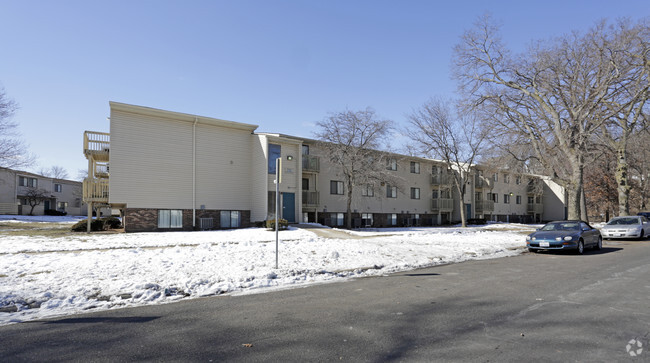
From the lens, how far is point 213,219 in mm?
26859

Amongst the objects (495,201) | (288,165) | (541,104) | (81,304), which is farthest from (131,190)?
(495,201)

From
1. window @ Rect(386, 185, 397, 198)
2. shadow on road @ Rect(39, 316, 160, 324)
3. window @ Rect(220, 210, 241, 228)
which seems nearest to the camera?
shadow on road @ Rect(39, 316, 160, 324)

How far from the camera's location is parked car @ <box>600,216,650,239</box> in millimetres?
21922

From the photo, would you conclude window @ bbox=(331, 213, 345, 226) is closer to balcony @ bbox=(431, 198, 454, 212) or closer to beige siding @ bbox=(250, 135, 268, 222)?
beige siding @ bbox=(250, 135, 268, 222)

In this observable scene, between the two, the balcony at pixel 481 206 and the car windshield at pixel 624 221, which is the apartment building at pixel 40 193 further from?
the car windshield at pixel 624 221

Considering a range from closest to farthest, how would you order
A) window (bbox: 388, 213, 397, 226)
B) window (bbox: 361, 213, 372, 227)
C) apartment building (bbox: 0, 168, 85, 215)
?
window (bbox: 361, 213, 372, 227) → window (bbox: 388, 213, 397, 226) → apartment building (bbox: 0, 168, 85, 215)

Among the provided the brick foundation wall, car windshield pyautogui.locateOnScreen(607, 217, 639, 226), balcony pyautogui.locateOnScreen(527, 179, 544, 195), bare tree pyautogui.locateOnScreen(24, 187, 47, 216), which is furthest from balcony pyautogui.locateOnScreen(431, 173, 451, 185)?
bare tree pyautogui.locateOnScreen(24, 187, 47, 216)

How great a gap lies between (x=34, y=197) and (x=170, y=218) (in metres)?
42.4

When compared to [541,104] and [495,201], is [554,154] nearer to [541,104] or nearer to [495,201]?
[541,104]

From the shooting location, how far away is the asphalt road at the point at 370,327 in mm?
4359

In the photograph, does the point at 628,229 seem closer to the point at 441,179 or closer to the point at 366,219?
the point at 366,219

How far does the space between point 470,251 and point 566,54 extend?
1651cm

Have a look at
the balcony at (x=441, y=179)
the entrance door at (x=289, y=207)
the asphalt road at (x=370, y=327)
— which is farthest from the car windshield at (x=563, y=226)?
the balcony at (x=441, y=179)

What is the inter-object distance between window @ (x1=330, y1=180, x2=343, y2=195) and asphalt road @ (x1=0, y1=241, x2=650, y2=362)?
26.3 m
